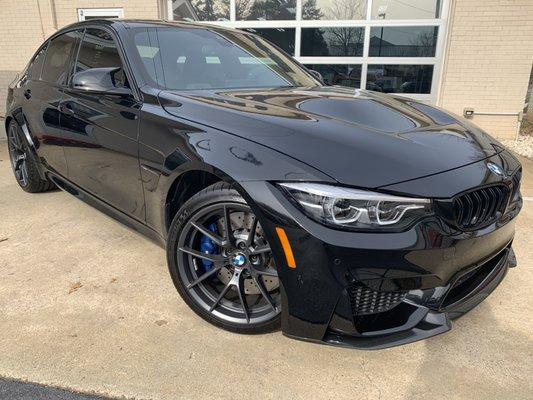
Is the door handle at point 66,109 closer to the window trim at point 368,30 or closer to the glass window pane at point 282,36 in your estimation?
the window trim at point 368,30

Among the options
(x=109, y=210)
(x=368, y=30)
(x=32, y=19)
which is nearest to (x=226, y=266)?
(x=109, y=210)

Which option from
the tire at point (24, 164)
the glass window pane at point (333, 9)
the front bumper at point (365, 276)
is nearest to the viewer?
the front bumper at point (365, 276)

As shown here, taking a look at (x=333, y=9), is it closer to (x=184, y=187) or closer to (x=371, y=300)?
(x=184, y=187)

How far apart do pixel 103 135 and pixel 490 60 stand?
6.82 m

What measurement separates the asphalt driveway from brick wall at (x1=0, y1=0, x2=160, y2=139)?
22.3 feet

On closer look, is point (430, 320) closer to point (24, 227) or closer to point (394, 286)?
point (394, 286)

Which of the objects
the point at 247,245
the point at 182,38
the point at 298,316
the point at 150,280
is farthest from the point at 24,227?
the point at 298,316

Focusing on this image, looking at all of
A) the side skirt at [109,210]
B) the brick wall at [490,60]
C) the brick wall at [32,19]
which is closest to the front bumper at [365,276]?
the side skirt at [109,210]

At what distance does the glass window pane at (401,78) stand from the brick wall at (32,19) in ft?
14.0

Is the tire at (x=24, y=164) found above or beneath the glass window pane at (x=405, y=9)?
beneath

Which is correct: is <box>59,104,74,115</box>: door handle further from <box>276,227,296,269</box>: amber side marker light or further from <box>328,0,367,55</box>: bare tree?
<box>328,0,367,55</box>: bare tree

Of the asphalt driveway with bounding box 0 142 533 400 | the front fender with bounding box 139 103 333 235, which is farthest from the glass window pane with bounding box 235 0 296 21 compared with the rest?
the asphalt driveway with bounding box 0 142 533 400

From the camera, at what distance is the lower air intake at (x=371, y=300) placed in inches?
70.2

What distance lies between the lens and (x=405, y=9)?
755 cm
